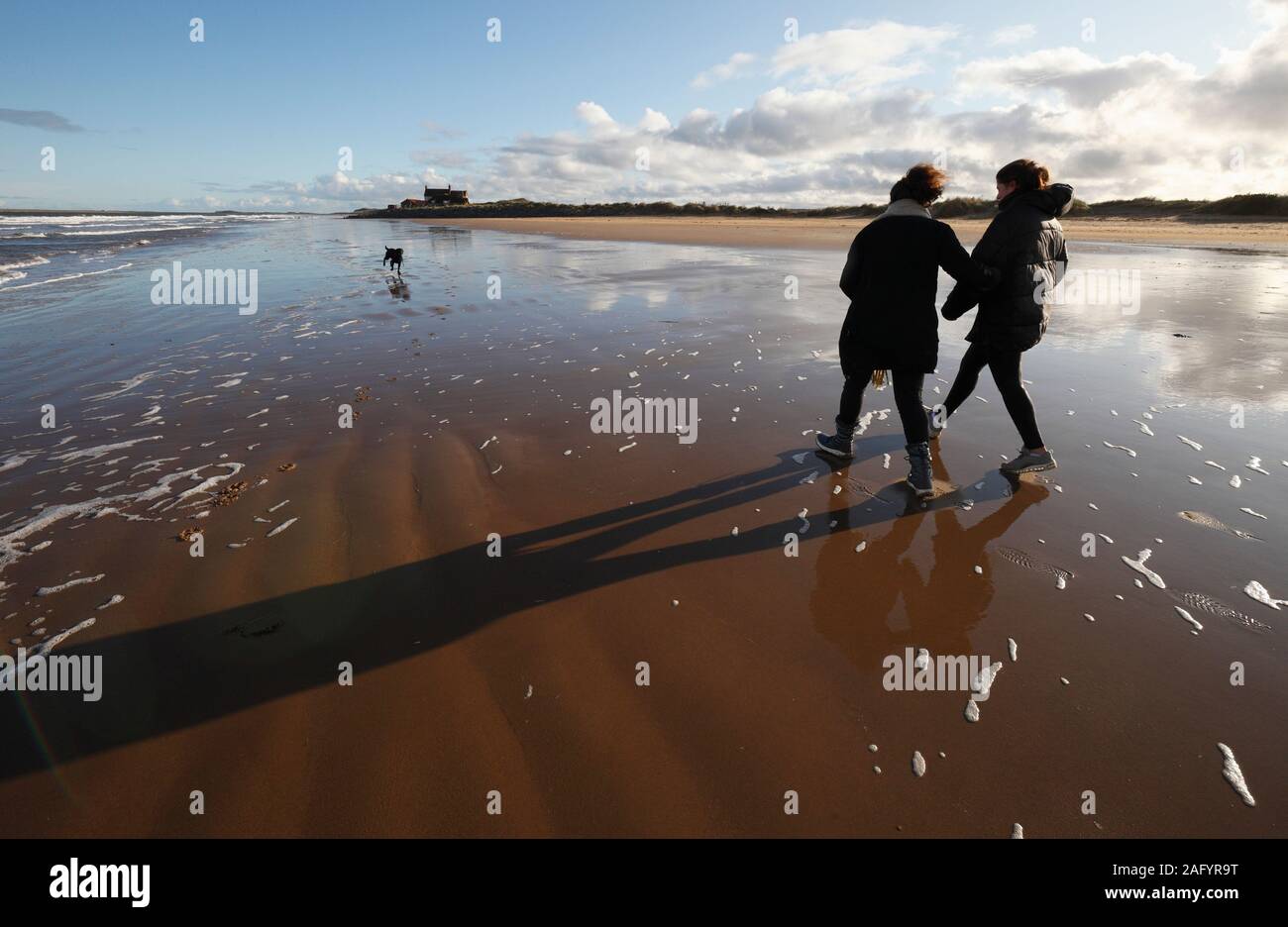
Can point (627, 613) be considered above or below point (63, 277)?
below

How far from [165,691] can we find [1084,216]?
2407 inches

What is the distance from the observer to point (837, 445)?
5184mm

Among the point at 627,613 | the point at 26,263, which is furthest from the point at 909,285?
the point at 26,263

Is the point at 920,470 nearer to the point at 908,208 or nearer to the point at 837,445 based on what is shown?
the point at 837,445

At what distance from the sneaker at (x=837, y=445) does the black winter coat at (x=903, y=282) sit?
727 mm

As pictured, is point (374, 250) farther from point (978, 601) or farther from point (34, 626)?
point (978, 601)

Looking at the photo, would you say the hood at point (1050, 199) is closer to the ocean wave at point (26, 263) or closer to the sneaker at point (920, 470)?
the sneaker at point (920, 470)

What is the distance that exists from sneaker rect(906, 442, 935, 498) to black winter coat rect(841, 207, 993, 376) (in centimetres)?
63

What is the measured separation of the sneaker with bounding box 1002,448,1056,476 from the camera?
4.81 metres

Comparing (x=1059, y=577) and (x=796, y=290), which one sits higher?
(x=796, y=290)

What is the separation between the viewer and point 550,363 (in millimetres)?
8070

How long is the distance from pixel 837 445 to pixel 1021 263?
6.77ft

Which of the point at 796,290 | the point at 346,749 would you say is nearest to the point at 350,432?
the point at 346,749
